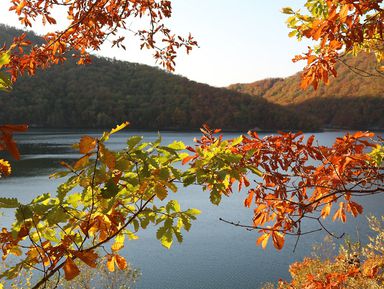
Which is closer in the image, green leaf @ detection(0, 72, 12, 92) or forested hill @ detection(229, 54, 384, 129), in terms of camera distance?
green leaf @ detection(0, 72, 12, 92)

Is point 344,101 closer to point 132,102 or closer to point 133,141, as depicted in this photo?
point 132,102

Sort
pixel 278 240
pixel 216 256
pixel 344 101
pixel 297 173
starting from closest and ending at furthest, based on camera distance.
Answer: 1. pixel 278 240
2. pixel 297 173
3. pixel 216 256
4. pixel 344 101

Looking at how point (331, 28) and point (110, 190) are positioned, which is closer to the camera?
point (110, 190)

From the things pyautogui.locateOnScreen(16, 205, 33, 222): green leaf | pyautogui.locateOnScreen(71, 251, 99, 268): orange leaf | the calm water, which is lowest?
the calm water

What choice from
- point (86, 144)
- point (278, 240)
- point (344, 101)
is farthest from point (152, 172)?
point (344, 101)

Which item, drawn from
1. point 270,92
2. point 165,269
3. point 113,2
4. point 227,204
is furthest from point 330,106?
point 113,2

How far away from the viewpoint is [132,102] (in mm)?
63125

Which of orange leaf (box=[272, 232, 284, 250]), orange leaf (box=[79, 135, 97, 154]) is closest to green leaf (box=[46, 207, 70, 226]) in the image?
orange leaf (box=[79, 135, 97, 154])

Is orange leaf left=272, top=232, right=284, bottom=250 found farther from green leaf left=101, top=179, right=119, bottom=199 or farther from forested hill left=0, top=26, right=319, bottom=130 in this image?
forested hill left=0, top=26, right=319, bottom=130

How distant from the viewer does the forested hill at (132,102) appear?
5769 centimetres

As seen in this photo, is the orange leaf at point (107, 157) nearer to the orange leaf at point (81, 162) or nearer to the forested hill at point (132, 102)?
the orange leaf at point (81, 162)

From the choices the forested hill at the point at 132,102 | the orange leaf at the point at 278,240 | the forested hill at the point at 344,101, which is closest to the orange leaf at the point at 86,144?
the orange leaf at the point at 278,240

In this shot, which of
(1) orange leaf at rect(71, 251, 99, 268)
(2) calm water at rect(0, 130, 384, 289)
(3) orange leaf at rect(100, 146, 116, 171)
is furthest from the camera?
(2) calm water at rect(0, 130, 384, 289)

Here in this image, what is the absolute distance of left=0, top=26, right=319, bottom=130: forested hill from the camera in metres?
57.7
